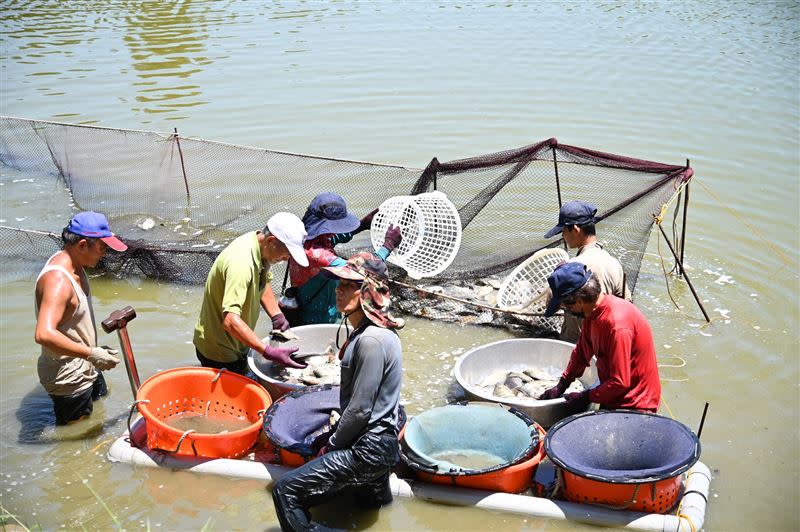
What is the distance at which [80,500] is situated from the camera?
4.76m

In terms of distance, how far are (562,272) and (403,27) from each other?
12.4 metres

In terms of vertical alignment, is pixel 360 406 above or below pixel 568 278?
below

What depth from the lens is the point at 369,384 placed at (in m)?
3.91

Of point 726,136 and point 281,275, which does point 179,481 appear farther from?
point 726,136

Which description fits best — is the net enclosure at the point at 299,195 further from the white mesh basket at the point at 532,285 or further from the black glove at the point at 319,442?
the black glove at the point at 319,442

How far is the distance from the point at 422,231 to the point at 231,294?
229 centimetres

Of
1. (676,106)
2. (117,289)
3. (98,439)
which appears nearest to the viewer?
(98,439)

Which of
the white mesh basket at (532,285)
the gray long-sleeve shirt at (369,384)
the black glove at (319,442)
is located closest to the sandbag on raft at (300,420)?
the black glove at (319,442)

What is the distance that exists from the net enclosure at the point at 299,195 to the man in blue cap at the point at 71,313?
86.8 inches

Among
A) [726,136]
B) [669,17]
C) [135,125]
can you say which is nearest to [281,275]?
[135,125]

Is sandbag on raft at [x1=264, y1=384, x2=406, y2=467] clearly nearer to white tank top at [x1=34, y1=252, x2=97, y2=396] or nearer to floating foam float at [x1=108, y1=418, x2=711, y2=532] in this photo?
floating foam float at [x1=108, y1=418, x2=711, y2=532]

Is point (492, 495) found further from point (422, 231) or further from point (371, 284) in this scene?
point (422, 231)

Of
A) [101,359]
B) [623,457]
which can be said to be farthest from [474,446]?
[101,359]

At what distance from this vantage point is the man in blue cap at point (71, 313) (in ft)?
15.2
